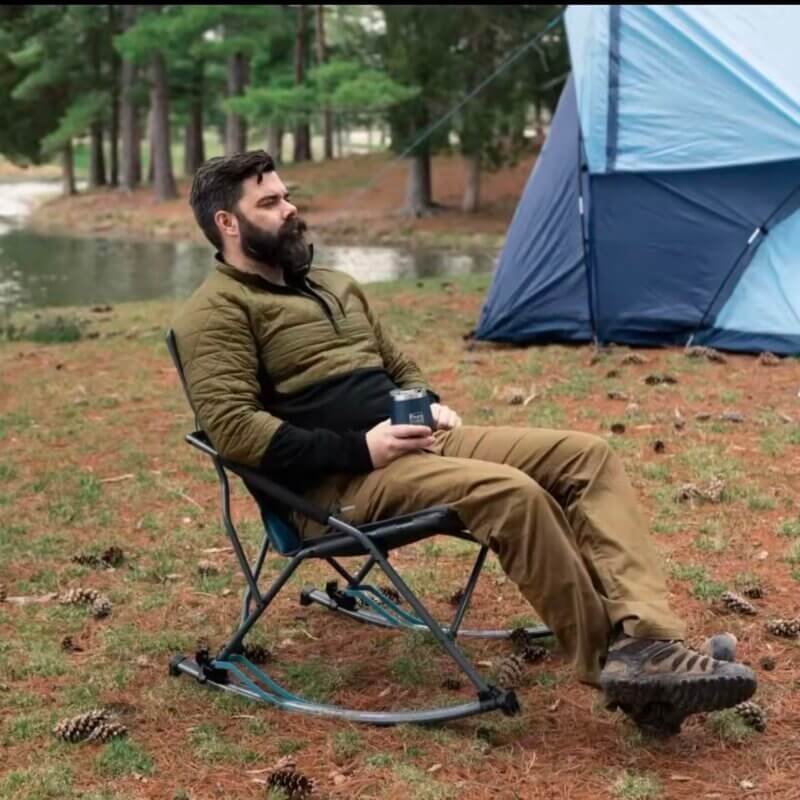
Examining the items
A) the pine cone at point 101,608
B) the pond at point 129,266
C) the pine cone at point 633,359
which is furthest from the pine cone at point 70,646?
the pond at point 129,266

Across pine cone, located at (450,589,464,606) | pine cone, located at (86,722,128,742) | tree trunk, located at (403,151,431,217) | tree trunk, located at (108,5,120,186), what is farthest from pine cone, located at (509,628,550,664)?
tree trunk, located at (108,5,120,186)

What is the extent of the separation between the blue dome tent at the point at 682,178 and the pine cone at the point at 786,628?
14.2 ft

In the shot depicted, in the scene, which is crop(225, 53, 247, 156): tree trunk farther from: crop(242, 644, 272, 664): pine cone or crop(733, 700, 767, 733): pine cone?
crop(733, 700, 767, 733): pine cone

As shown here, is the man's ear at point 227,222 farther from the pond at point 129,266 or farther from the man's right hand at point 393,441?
the pond at point 129,266

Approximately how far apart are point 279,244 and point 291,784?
1.43m

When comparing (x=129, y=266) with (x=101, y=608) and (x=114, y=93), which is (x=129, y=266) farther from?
(x=114, y=93)

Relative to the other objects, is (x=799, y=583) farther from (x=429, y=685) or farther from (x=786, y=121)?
(x=786, y=121)

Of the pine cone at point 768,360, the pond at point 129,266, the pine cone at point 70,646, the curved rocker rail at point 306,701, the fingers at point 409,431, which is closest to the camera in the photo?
the curved rocker rail at point 306,701

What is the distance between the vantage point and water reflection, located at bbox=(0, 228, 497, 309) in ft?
48.7

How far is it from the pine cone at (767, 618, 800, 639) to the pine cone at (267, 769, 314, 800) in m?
1.50

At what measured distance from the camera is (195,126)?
36.8 meters

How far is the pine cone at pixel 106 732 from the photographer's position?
3074 millimetres

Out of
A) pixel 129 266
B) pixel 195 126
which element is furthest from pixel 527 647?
pixel 195 126

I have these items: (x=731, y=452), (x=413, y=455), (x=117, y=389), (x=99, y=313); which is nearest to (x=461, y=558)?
(x=413, y=455)
